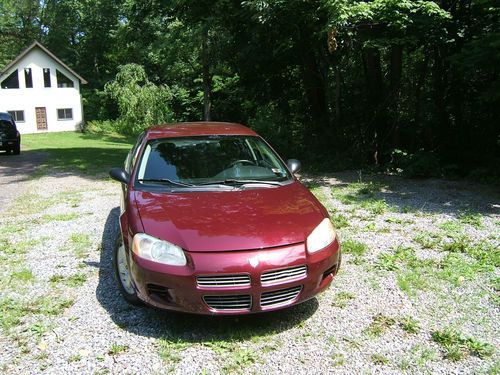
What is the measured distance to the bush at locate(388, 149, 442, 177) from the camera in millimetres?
10438

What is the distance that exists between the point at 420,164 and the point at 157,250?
8.36 metres

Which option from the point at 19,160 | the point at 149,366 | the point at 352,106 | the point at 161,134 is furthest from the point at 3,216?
the point at 19,160

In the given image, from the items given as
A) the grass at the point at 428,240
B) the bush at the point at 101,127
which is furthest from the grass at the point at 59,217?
the bush at the point at 101,127

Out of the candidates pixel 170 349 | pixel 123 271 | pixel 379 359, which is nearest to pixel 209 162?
pixel 123 271

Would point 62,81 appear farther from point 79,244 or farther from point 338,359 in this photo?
point 338,359

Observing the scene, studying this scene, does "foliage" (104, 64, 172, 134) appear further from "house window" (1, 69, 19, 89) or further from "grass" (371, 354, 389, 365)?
"grass" (371, 354, 389, 365)

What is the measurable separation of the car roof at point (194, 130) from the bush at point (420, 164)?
20.0 feet

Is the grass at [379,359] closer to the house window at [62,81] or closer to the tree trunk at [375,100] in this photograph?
the tree trunk at [375,100]

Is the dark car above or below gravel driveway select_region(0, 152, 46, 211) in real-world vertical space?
above

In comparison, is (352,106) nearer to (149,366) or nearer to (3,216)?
(3,216)

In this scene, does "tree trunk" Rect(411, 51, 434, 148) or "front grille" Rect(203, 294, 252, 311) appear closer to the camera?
"front grille" Rect(203, 294, 252, 311)

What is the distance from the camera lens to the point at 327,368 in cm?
318

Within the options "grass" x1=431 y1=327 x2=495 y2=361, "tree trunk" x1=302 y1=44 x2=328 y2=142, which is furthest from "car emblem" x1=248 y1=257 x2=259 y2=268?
"tree trunk" x1=302 y1=44 x2=328 y2=142

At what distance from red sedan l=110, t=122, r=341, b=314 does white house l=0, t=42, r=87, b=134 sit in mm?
39651
